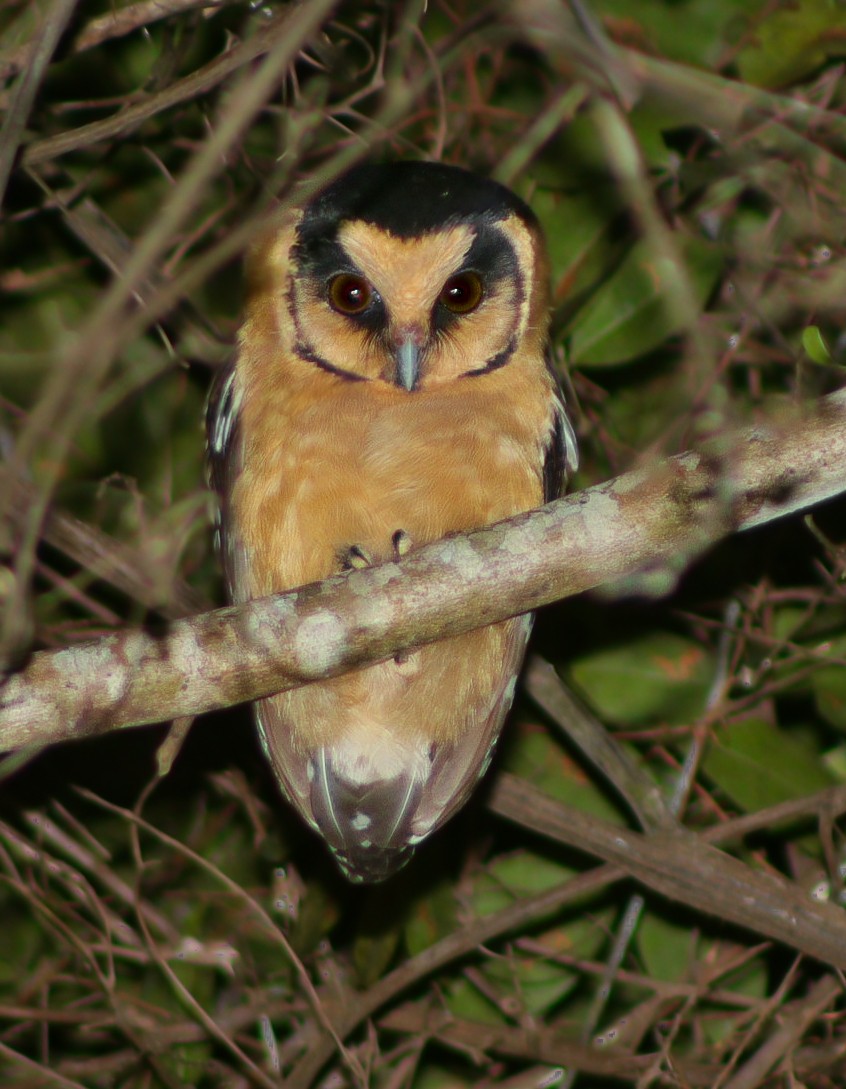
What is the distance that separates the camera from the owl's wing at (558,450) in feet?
7.50

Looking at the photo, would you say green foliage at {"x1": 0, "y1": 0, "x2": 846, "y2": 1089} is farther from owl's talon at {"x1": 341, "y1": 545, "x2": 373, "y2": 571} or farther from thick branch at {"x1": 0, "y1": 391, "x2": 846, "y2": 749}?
thick branch at {"x1": 0, "y1": 391, "x2": 846, "y2": 749}

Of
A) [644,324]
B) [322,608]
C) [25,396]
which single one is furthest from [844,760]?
[25,396]

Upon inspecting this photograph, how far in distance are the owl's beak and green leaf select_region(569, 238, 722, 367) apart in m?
0.53

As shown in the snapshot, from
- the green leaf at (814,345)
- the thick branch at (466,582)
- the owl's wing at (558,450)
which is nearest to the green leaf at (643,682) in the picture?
the owl's wing at (558,450)

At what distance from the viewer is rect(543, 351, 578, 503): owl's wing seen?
2287 millimetres

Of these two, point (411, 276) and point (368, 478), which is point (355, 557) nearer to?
point (368, 478)

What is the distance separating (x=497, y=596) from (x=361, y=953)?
131 centimetres

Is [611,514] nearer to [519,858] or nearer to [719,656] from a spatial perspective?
[719,656]

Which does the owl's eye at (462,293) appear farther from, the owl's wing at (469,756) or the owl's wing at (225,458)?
the owl's wing at (469,756)

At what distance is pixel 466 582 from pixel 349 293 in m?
0.80

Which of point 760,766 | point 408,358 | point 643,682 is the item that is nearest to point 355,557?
point 408,358

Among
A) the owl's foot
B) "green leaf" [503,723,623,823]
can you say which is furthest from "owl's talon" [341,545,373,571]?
"green leaf" [503,723,623,823]

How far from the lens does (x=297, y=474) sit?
2141 millimetres

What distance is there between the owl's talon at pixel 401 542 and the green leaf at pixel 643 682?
0.66 m
